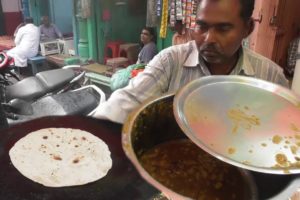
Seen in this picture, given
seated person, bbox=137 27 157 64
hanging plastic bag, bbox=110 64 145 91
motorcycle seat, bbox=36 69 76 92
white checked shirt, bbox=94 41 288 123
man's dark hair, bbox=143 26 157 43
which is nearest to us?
white checked shirt, bbox=94 41 288 123

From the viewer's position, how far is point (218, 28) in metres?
1.17

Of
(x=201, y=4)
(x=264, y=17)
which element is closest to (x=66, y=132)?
(x=201, y=4)

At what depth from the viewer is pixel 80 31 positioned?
17.6 feet

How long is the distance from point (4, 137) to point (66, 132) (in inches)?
13.1

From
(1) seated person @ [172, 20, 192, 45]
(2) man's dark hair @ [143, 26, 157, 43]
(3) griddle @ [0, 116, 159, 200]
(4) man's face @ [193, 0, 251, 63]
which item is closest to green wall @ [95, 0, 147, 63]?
(2) man's dark hair @ [143, 26, 157, 43]

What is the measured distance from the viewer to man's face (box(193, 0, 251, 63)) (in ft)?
3.76

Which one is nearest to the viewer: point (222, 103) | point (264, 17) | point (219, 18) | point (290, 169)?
point (290, 169)

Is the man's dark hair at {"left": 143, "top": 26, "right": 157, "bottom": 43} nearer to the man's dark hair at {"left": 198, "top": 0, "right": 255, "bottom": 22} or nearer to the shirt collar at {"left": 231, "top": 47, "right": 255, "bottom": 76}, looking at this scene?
the shirt collar at {"left": 231, "top": 47, "right": 255, "bottom": 76}

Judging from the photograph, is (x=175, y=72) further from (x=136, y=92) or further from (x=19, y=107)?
(x=19, y=107)

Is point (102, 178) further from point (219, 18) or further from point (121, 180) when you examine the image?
point (219, 18)

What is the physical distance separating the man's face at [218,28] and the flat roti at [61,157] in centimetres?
73

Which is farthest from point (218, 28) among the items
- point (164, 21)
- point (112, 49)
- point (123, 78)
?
point (112, 49)

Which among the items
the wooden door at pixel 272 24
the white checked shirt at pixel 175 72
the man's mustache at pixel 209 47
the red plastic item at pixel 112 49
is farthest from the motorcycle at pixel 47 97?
the red plastic item at pixel 112 49

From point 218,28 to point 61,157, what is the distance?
0.96 meters
